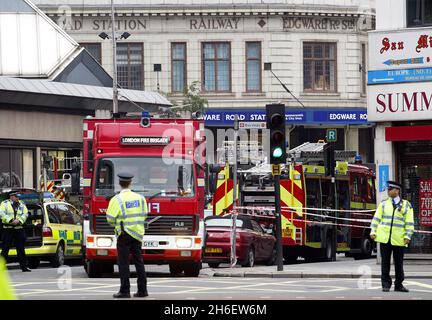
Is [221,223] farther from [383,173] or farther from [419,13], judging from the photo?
[419,13]

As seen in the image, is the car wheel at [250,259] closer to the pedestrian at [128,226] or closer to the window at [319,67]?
the pedestrian at [128,226]

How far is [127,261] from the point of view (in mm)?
16297

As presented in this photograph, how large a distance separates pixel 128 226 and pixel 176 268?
25.6ft

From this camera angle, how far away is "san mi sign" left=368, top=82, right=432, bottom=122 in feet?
84.5

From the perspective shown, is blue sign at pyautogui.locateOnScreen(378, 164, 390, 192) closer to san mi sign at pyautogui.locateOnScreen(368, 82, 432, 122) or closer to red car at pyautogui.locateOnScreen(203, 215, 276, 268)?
san mi sign at pyautogui.locateOnScreen(368, 82, 432, 122)

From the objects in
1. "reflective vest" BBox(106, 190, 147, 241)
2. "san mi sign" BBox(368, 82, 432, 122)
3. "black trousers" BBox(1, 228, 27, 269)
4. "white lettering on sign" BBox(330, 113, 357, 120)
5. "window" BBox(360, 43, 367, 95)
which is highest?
"window" BBox(360, 43, 367, 95)

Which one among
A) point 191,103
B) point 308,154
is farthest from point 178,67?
point 308,154

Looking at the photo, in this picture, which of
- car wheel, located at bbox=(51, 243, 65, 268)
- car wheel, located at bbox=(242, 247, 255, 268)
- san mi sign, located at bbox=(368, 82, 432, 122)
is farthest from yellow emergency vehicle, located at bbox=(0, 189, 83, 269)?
A: san mi sign, located at bbox=(368, 82, 432, 122)

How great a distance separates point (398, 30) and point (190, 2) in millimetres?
37924

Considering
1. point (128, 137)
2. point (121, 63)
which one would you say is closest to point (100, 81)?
Result: point (121, 63)

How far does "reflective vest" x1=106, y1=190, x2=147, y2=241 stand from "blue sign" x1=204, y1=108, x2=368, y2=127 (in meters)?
44.5

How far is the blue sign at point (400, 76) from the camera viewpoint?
25.8 metres

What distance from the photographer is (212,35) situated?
6338 cm
